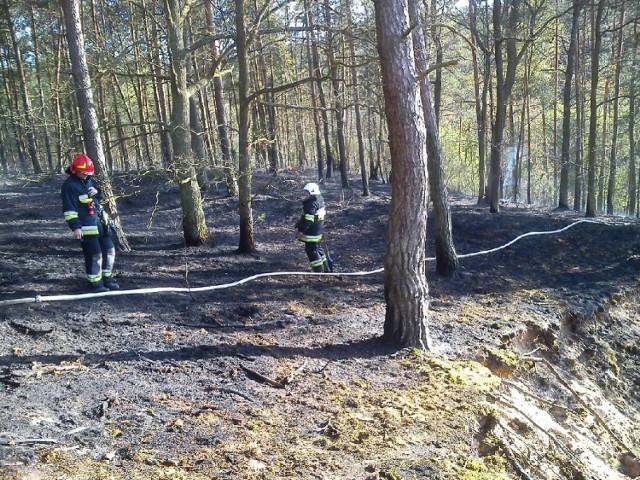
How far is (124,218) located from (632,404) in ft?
42.5

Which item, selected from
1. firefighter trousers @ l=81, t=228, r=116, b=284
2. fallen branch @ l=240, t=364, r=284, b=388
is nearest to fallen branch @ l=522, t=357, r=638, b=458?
fallen branch @ l=240, t=364, r=284, b=388

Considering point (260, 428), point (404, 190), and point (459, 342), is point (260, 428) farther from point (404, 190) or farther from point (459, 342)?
point (459, 342)

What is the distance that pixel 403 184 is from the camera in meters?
5.54

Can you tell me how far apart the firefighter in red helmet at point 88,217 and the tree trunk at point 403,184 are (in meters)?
3.97

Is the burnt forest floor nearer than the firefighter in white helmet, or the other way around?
the burnt forest floor

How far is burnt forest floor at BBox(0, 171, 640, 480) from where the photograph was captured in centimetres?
351

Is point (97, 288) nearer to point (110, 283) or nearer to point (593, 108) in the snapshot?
point (110, 283)

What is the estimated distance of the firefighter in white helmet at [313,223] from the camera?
8.36 m

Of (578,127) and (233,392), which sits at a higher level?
(578,127)

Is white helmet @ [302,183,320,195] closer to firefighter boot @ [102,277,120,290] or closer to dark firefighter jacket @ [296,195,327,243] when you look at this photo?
dark firefighter jacket @ [296,195,327,243]

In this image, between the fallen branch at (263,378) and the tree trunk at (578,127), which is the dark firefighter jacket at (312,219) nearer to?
the fallen branch at (263,378)

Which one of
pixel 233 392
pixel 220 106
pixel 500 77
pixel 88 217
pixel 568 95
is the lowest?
pixel 233 392

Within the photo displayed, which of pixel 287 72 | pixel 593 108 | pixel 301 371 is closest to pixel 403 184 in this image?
pixel 301 371

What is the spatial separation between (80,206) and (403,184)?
4.31 meters
